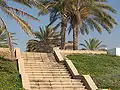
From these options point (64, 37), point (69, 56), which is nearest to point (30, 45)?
point (64, 37)

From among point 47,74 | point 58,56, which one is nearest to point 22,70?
point 47,74

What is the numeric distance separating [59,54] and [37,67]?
348cm

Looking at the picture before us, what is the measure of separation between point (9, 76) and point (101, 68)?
649cm

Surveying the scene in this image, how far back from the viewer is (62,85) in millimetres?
18188

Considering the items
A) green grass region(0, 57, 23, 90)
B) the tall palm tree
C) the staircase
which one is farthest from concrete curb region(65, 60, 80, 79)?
the tall palm tree

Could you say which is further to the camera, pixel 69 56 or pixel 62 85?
pixel 69 56

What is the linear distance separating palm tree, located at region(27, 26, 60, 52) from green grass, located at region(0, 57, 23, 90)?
61.4 feet

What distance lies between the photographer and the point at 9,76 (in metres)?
18.2

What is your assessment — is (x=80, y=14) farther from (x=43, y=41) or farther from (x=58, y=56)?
(x=43, y=41)

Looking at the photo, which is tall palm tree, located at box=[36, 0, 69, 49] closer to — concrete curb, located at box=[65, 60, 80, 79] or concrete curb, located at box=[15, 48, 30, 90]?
concrete curb, located at box=[15, 48, 30, 90]

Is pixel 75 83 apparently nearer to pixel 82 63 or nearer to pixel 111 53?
pixel 82 63

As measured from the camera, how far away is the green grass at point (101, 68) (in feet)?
62.0

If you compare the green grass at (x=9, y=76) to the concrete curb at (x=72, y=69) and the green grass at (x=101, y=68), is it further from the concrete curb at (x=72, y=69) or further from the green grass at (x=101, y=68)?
the green grass at (x=101, y=68)

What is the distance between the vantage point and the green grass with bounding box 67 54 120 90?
1891 centimetres
